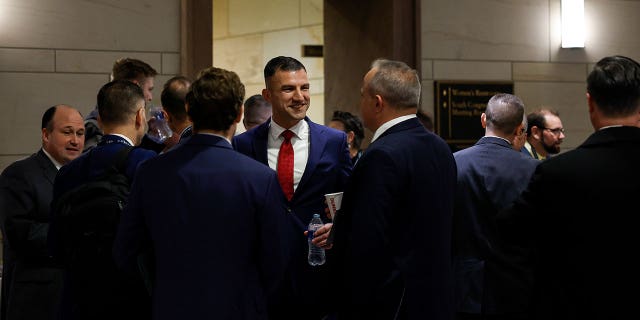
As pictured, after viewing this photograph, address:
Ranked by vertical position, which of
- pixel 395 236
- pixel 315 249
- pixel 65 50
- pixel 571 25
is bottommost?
pixel 315 249

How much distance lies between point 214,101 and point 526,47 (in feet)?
19.6

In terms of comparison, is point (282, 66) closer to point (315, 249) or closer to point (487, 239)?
point (315, 249)

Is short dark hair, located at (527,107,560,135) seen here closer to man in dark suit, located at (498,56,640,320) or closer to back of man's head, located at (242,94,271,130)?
back of man's head, located at (242,94,271,130)

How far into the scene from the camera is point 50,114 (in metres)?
5.07

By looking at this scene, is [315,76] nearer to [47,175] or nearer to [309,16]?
[309,16]

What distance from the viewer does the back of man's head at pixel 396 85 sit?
3738 mm

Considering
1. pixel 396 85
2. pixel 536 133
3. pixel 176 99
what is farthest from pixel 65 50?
pixel 396 85

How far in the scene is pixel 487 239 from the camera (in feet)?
14.1

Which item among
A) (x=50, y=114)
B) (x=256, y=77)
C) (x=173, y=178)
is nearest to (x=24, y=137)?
(x=50, y=114)

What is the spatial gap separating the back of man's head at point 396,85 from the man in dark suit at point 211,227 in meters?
0.76

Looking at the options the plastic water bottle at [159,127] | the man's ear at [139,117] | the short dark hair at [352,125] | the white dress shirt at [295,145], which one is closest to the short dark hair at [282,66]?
the white dress shirt at [295,145]

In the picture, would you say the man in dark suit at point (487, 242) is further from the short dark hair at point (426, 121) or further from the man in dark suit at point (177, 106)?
the short dark hair at point (426, 121)

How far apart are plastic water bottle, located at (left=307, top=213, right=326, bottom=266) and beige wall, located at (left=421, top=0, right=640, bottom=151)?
169 inches

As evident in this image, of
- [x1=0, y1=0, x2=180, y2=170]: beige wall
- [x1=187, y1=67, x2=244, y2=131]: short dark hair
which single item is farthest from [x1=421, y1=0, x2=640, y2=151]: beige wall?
[x1=187, y1=67, x2=244, y2=131]: short dark hair
